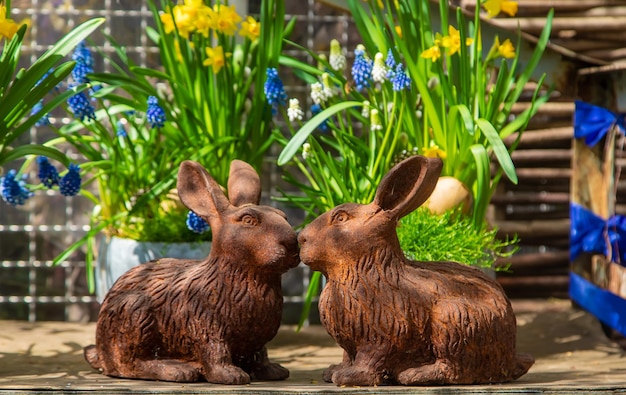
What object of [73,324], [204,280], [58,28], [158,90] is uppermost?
[58,28]

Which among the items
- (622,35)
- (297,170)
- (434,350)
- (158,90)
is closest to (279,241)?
(434,350)

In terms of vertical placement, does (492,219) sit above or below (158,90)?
below

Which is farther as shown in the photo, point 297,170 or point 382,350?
point 297,170

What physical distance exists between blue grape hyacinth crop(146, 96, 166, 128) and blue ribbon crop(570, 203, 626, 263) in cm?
147

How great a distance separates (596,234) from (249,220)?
4.79ft

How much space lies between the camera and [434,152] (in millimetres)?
2787

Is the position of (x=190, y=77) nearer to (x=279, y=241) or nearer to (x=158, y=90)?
(x=158, y=90)

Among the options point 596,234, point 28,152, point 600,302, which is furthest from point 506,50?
point 28,152

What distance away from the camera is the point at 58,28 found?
3.56 meters

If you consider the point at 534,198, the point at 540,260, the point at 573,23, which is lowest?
the point at 540,260

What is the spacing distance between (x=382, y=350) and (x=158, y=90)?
1298mm

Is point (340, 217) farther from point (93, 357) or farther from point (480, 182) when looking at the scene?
point (93, 357)

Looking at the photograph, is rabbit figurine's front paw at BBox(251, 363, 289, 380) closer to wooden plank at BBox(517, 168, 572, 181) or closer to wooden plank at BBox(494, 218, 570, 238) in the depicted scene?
wooden plank at BBox(494, 218, 570, 238)

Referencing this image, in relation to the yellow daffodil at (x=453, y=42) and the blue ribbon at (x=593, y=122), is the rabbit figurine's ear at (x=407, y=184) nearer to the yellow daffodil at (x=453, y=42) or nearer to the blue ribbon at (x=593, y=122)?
the yellow daffodil at (x=453, y=42)
